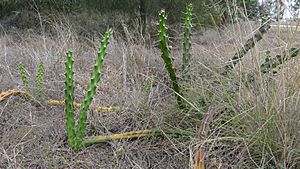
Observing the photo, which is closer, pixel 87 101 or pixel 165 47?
pixel 87 101

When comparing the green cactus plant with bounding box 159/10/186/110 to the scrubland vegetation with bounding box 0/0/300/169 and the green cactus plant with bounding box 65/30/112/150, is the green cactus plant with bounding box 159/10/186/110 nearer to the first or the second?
the scrubland vegetation with bounding box 0/0/300/169

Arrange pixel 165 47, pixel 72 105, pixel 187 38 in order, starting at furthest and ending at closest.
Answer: pixel 187 38 < pixel 165 47 < pixel 72 105

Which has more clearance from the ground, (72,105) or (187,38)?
(187,38)

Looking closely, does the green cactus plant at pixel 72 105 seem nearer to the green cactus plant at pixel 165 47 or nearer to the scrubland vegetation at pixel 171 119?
the scrubland vegetation at pixel 171 119

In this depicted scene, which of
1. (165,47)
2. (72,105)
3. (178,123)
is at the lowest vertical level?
(178,123)

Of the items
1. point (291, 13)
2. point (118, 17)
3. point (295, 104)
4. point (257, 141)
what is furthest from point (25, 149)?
point (118, 17)

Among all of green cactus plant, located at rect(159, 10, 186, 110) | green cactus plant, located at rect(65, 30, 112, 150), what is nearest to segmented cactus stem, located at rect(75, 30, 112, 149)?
green cactus plant, located at rect(65, 30, 112, 150)

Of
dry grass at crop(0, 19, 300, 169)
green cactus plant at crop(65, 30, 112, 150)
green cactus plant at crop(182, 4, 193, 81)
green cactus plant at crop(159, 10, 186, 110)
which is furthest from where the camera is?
green cactus plant at crop(182, 4, 193, 81)

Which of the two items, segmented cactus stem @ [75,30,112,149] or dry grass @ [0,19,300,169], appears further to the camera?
segmented cactus stem @ [75,30,112,149]

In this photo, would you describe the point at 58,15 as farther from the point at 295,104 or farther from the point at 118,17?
the point at 295,104

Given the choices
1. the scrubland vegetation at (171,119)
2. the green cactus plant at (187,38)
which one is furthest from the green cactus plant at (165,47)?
the green cactus plant at (187,38)

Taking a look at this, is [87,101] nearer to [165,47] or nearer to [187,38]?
[165,47]

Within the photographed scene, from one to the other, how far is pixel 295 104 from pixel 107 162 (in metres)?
0.89

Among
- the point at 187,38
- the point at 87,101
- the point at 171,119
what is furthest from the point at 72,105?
the point at 187,38
